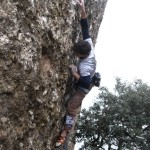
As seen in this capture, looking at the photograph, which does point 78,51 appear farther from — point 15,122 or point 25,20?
point 15,122

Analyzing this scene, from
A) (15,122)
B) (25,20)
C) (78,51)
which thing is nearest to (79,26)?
(78,51)

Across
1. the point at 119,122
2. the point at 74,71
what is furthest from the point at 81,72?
the point at 119,122

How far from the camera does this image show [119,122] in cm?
3059

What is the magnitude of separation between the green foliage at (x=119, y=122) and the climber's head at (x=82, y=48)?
878 inches

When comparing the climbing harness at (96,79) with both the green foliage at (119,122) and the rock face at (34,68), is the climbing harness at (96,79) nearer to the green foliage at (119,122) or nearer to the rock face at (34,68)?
the rock face at (34,68)

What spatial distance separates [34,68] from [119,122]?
954 inches

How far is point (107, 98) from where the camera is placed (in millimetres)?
32625

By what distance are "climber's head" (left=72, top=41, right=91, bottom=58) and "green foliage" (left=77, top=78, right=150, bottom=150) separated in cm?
2230

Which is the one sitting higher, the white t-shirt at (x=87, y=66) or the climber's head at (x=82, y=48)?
the climber's head at (x=82, y=48)

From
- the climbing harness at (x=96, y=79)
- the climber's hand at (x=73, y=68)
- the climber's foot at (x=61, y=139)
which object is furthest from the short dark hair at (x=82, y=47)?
the climber's foot at (x=61, y=139)

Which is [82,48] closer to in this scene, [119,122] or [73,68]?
[73,68]

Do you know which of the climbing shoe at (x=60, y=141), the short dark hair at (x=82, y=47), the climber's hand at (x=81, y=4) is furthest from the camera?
the climber's hand at (x=81, y=4)

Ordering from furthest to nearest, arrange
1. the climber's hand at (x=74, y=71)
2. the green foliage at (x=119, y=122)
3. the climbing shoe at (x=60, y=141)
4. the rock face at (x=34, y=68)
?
the green foliage at (x=119, y=122)
the climbing shoe at (x=60, y=141)
the climber's hand at (x=74, y=71)
the rock face at (x=34, y=68)

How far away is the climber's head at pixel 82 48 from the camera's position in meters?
8.09
